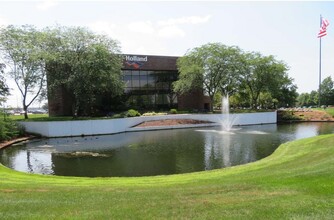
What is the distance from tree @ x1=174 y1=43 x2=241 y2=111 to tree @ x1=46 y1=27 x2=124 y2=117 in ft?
41.3

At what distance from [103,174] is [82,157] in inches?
213

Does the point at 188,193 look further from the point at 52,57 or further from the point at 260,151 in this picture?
the point at 52,57

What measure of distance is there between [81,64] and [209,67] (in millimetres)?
21650

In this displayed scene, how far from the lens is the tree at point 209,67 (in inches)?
1906

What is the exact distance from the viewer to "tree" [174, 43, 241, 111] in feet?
159

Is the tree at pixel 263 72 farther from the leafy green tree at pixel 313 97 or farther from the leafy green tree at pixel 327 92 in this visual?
Result: the leafy green tree at pixel 313 97

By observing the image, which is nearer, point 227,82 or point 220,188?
point 220,188

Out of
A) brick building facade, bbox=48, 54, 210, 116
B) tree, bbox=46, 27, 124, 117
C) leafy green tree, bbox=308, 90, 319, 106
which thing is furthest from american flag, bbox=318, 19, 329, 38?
leafy green tree, bbox=308, 90, 319, 106

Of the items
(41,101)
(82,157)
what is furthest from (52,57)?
(82,157)

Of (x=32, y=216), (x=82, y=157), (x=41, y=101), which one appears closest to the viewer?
(x=32, y=216)

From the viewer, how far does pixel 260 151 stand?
825 inches

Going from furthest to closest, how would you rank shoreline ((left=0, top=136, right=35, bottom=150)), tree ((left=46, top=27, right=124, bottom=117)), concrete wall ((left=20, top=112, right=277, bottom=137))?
tree ((left=46, top=27, right=124, bottom=117)) < concrete wall ((left=20, top=112, right=277, bottom=137)) < shoreline ((left=0, top=136, right=35, bottom=150))

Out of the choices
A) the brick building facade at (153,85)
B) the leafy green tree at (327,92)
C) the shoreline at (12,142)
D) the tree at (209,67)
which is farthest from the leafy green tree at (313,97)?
the shoreline at (12,142)

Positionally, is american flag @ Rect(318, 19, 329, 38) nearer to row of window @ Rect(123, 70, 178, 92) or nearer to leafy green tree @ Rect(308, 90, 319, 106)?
row of window @ Rect(123, 70, 178, 92)
